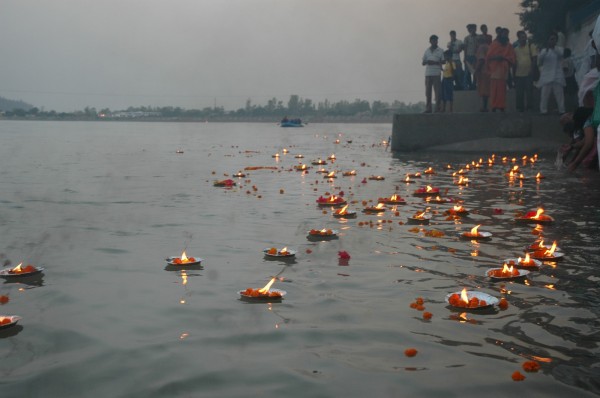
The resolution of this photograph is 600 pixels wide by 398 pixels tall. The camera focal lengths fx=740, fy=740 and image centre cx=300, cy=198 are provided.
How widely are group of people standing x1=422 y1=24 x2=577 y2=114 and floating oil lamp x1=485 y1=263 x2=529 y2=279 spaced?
1700cm

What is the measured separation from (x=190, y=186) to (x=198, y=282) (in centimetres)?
983

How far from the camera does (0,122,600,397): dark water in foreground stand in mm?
4293

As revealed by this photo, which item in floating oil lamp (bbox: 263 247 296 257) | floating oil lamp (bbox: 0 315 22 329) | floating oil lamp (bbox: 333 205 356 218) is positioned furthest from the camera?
floating oil lamp (bbox: 333 205 356 218)

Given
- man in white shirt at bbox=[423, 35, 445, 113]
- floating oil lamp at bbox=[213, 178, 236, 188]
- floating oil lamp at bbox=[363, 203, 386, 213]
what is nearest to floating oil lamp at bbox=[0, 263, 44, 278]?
floating oil lamp at bbox=[363, 203, 386, 213]

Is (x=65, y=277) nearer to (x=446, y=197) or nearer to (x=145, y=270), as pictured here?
(x=145, y=270)

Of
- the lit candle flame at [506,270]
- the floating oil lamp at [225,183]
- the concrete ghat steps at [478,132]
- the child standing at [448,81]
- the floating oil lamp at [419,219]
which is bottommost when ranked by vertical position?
the floating oil lamp at [225,183]

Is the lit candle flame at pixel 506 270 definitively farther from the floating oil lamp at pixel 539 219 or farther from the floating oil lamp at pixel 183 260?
the floating oil lamp at pixel 539 219

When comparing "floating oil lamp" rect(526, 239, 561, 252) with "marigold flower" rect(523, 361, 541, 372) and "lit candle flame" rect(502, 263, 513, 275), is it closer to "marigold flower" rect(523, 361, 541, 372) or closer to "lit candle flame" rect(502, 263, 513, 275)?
"lit candle flame" rect(502, 263, 513, 275)

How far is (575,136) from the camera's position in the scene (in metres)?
15.8

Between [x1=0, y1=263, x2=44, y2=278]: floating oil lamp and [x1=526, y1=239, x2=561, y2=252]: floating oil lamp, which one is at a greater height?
[x1=526, y1=239, x2=561, y2=252]: floating oil lamp

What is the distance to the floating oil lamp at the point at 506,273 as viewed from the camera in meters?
6.50

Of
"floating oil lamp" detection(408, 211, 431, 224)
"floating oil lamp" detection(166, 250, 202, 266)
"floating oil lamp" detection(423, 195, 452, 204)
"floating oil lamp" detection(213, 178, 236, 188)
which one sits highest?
"floating oil lamp" detection(166, 250, 202, 266)

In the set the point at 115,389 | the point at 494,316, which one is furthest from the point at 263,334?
the point at 494,316

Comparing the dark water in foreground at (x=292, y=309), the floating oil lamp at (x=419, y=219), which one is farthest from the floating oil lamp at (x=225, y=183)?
the floating oil lamp at (x=419, y=219)
